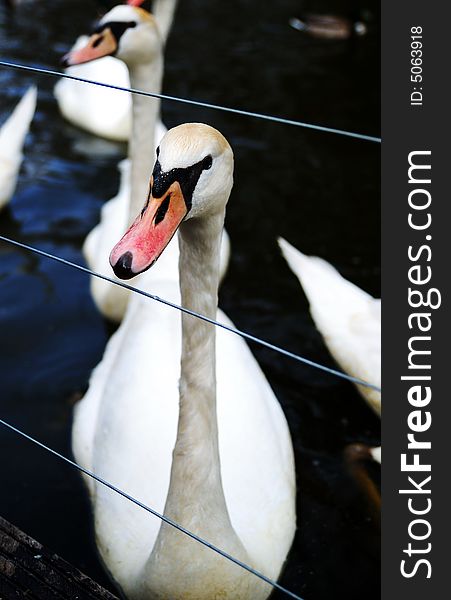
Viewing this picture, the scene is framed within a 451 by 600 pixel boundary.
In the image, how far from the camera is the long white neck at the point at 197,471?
249cm

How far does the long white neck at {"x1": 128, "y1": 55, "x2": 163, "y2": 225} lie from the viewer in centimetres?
439

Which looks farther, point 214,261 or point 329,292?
point 329,292

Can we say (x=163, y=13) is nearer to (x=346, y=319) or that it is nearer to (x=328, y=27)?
(x=346, y=319)

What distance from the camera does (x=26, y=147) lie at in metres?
7.22

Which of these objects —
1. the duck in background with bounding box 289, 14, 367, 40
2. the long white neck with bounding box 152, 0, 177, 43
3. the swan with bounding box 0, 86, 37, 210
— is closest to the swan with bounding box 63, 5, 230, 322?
the swan with bounding box 0, 86, 37, 210

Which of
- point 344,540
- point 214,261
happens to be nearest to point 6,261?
point 344,540

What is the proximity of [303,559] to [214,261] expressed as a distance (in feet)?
5.30

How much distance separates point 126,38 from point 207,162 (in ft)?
8.01

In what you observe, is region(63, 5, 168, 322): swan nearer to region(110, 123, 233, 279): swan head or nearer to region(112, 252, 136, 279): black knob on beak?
region(110, 123, 233, 279): swan head

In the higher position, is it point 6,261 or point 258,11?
point 258,11

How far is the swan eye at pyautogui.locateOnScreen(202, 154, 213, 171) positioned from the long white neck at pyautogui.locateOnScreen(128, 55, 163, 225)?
2213 mm

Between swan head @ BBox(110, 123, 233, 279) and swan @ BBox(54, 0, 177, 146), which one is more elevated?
swan @ BBox(54, 0, 177, 146)

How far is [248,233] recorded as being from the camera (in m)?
6.12

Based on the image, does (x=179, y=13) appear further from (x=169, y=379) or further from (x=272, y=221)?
(x=169, y=379)
